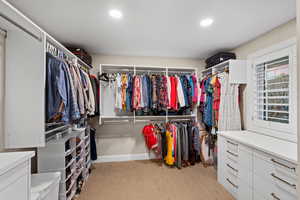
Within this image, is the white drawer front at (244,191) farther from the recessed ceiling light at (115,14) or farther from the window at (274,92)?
the recessed ceiling light at (115,14)

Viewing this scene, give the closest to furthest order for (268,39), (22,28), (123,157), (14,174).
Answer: (14,174), (22,28), (268,39), (123,157)

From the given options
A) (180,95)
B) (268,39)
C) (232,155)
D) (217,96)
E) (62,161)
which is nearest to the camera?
(62,161)

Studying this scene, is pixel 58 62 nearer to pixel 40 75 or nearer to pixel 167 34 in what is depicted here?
pixel 40 75

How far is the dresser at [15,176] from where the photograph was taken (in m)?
0.75

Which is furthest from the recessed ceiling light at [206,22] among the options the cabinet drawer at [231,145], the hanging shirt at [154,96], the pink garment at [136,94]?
the cabinet drawer at [231,145]

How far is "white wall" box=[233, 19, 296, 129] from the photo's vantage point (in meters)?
1.77

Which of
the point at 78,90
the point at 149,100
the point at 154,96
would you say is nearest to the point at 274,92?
the point at 154,96

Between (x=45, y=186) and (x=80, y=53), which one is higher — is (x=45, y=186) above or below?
below

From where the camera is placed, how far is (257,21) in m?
1.77

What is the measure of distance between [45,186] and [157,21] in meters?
2.12

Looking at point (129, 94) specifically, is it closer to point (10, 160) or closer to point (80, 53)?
point (80, 53)

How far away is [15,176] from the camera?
2.71 feet

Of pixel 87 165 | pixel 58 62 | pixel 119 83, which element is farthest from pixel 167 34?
pixel 87 165

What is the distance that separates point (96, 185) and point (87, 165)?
1.37 ft
